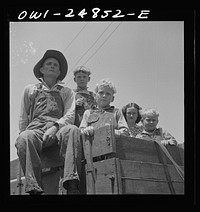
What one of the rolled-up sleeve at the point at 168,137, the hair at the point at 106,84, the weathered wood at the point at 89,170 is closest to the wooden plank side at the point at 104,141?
the weathered wood at the point at 89,170

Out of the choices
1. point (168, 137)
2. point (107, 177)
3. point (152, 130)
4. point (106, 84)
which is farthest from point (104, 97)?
point (107, 177)

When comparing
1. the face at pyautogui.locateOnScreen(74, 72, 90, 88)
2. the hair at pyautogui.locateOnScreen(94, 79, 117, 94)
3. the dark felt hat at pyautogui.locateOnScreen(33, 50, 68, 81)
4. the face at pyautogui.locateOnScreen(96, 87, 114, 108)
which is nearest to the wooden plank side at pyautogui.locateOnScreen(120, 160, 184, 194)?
the face at pyautogui.locateOnScreen(96, 87, 114, 108)

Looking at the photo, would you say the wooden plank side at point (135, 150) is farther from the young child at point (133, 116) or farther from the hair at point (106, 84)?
the hair at point (106, 84)

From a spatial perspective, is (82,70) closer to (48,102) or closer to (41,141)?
(48,102)

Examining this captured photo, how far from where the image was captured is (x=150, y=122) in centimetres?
394

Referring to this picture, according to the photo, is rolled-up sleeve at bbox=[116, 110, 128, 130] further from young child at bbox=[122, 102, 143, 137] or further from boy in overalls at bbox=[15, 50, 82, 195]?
boy in overalls at bbox=[15, 50, 82, 195]

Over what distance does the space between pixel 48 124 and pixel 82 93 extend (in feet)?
1.30

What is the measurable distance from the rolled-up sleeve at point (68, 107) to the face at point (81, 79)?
91mm

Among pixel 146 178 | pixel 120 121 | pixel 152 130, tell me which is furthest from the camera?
pixel 152 130

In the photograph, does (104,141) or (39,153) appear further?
(39,153)

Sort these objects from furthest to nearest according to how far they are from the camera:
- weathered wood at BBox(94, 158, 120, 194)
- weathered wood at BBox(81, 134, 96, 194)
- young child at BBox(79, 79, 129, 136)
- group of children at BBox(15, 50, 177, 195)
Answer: young child at BBox(79, 79, 129, 136), group of children at BBox(15, 50, 177, 195), weathered wood at BBox(81, 134, 96, 194), weathered wood at BBox(94, 158, 120, 194)

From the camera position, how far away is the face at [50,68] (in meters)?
3.98

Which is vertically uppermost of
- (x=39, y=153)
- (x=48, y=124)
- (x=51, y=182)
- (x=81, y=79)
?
(x=81, y=79)

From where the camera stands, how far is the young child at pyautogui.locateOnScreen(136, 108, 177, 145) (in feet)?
12.7
